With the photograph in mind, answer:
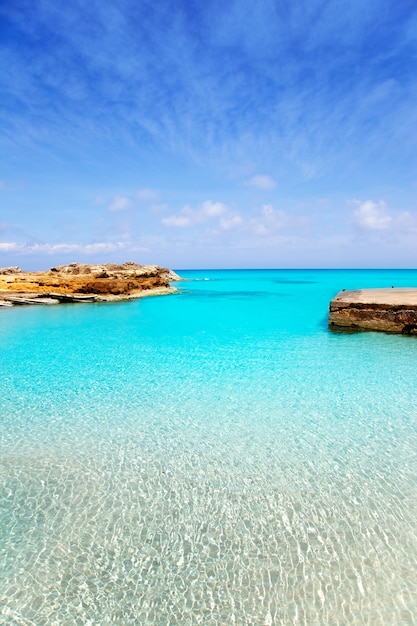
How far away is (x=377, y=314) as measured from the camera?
47.3ft

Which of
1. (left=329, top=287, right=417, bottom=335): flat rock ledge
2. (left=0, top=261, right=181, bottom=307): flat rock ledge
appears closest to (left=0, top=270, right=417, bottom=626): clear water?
(left=329, top=287, right=417, bottom=335): flat rock ledge

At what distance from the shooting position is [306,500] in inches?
172

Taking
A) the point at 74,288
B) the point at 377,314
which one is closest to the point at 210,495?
A: the point at 377,314

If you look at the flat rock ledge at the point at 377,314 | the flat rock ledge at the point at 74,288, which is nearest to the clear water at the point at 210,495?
the flat rock ledge at the point at 377,314

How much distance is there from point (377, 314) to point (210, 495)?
12.5m

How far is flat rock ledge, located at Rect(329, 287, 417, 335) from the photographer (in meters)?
13.9

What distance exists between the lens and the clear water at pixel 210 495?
309cm

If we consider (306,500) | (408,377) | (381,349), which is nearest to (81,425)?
(306,500)

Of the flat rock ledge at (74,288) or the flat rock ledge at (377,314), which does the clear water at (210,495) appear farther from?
the flat rock ledge at (74,288)

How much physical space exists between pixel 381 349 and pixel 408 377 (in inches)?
122

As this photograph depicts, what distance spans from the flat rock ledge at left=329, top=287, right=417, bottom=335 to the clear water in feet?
15.9

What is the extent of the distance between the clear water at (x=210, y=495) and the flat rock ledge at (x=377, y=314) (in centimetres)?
485

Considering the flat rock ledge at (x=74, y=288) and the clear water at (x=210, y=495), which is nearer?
the clear water at (x=210, y=495)

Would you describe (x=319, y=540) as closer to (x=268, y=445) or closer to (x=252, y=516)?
(x=252, y=516)
